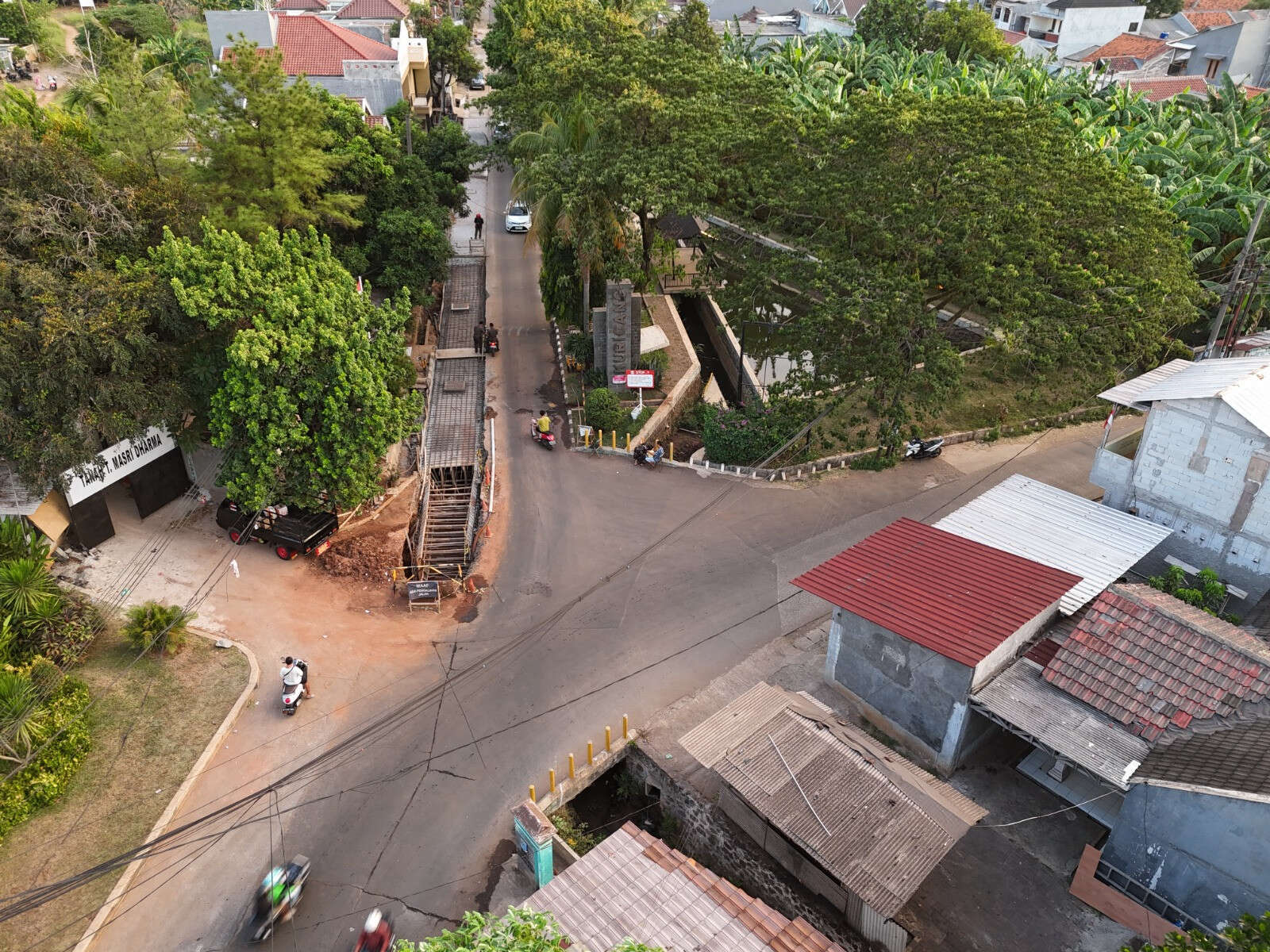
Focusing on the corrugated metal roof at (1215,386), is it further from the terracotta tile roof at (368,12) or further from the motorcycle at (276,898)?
the terracotta tile roof at (368,12)

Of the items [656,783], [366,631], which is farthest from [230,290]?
[656,783]

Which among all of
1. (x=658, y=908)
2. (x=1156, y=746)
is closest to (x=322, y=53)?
(x=658, y=908)

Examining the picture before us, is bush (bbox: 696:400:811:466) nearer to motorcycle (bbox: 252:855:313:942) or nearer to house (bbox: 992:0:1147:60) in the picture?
motorcycle (bbox: 252:855:313:942)

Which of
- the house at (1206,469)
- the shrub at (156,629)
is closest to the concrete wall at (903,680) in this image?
the house at (1206,469)

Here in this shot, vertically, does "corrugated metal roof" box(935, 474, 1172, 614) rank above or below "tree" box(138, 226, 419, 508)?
below

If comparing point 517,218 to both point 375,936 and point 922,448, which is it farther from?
point 375,936

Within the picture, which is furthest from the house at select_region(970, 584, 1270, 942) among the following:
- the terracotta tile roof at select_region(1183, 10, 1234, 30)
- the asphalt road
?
the terracotta tile roof at select_region(1183, 10, 1234, 30)

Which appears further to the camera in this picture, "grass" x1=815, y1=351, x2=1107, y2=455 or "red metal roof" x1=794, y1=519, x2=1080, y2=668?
"grass" x1=815, y1=351, x2=1107, y2=455

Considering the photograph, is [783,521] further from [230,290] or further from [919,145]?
[230,290]
